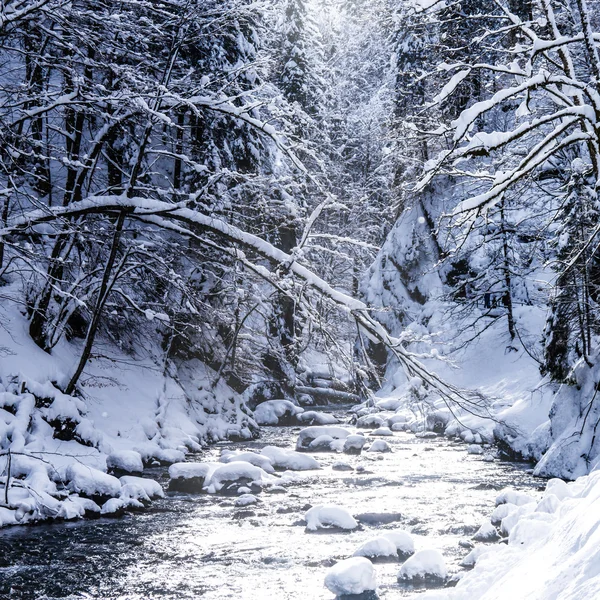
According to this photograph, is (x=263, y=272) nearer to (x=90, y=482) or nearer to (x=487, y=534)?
(x=487, y=534)

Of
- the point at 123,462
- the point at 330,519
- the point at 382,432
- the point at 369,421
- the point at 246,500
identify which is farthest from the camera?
the point at 369,421

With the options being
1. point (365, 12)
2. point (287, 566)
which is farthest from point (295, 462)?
point (365, 12)

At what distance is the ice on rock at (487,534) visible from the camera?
7.89m

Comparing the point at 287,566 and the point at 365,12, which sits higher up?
the point at 365,12

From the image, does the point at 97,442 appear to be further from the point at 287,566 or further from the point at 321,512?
the point at 287,566

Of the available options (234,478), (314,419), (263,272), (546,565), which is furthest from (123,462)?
(314,419)

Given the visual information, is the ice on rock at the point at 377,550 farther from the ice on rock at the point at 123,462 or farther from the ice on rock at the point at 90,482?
the ice on rock at the point at 123,462

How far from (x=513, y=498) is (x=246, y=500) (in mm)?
4055

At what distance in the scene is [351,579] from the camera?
5988 mm

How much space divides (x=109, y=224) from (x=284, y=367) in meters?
12.5

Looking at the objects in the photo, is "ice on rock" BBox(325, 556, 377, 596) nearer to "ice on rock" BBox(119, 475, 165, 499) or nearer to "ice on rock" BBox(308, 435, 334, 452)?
"ice on rock" BBox(119, 475, 165, 499)

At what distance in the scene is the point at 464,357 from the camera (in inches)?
890

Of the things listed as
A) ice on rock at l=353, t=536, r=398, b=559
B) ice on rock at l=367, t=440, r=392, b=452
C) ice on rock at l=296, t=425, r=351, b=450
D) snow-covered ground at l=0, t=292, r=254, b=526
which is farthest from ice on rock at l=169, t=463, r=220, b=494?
ice on rock at l=367, t=440, r=392, b=452

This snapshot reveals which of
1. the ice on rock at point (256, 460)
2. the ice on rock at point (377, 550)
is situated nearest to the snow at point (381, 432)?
the ice on rock at point (256, 460)
